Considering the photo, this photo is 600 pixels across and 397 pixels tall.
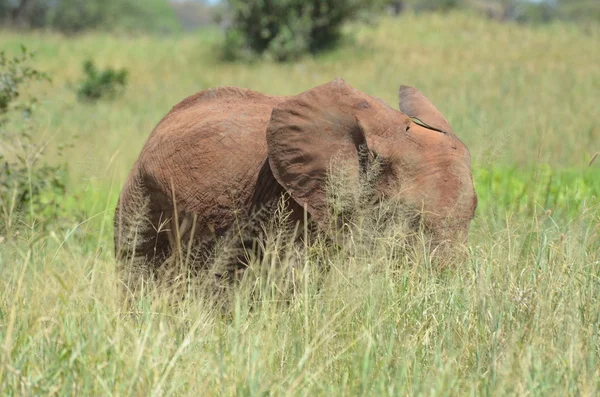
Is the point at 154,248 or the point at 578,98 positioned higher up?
the point at 154,248

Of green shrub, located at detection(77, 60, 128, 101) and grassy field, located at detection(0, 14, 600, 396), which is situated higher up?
grassy field, located at detection(0, 14, 600, 396)

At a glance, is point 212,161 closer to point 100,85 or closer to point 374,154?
point 374,154

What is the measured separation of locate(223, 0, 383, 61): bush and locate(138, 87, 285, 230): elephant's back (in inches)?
612

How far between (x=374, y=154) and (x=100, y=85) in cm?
1515

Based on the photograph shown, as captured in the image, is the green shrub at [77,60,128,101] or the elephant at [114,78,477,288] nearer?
the elephant at [114,78,477,288]

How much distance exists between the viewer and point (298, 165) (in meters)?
4.05

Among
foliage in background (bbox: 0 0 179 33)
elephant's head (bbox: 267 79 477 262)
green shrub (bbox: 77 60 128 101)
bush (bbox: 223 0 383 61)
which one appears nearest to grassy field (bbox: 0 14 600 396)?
elephant's head (bbox: 267 79 477 262)

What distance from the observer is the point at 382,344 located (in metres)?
3.21

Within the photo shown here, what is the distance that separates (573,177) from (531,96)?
5.70 meters

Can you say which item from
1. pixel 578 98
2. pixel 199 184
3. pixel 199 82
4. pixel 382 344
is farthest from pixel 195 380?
pixel 199 82

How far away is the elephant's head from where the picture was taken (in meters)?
3.79

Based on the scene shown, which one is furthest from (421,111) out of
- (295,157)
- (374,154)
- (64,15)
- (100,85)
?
(64,15)

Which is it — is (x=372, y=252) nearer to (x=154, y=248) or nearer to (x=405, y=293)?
(x=405, y=293)

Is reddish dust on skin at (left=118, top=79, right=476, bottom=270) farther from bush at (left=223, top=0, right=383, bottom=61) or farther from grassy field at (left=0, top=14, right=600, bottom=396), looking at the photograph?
bush at (left=223, top=0, right=383, bottom=61)
